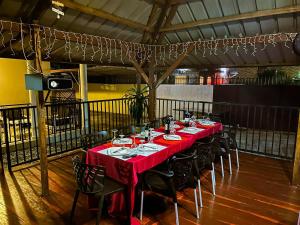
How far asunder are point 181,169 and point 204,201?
88 cm

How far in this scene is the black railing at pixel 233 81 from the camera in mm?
8242

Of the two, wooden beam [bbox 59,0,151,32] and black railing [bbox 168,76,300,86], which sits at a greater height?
wooden beam [bbox 59,0,151,32]

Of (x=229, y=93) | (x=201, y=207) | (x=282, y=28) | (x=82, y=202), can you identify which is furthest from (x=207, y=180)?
(x=229, y=93)

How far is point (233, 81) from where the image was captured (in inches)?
369

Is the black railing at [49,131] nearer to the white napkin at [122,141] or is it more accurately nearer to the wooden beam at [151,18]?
the white napkin at [122,141]

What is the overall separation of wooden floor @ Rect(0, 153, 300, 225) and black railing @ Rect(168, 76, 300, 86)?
5.59m

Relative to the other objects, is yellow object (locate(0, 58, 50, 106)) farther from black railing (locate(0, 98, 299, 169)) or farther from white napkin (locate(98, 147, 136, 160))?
white napkin (locate(98, 147, 136, 160))

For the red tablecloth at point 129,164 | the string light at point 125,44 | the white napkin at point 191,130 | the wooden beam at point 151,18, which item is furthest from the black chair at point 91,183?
the wooden beam at point 151,18

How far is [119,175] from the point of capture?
2.36m

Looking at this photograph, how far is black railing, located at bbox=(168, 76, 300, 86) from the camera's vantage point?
8242 millimetres

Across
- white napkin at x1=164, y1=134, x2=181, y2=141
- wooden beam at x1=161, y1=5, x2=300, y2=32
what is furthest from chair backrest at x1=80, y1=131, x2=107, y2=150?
wooden beam at x1=161, y1=5, x2=300, y2=32

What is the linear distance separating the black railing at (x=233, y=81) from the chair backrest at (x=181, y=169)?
744cm

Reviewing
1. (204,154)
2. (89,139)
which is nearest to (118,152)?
(89,139)

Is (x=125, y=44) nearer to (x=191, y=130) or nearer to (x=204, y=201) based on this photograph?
(x=191, y=130)
